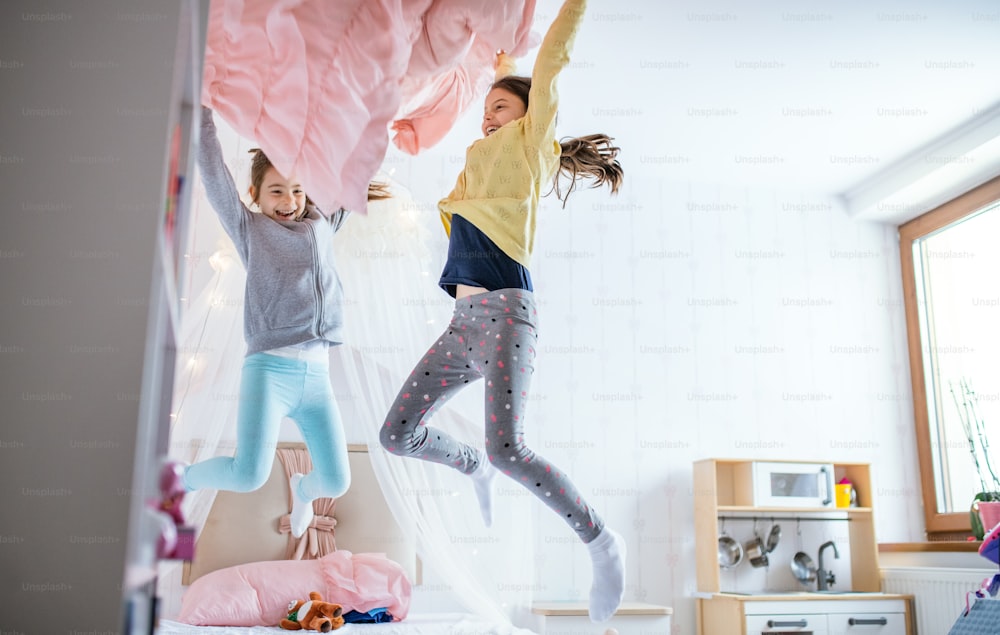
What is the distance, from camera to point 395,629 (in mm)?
3379

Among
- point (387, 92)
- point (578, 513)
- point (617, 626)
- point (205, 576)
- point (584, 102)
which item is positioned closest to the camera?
point (387, 92)

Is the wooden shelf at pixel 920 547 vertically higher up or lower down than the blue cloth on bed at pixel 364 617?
higher up

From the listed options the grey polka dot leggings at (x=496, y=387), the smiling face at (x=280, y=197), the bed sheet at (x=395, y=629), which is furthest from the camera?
the bed sheet at (x=395, y=629)

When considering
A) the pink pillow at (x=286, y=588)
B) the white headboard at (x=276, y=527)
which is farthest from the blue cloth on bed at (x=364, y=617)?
the white headboard at (x=276, y=527)

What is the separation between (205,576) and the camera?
12.6 feet

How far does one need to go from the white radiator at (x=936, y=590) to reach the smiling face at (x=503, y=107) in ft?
11.3

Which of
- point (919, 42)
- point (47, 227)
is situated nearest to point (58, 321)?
point (47, 227)

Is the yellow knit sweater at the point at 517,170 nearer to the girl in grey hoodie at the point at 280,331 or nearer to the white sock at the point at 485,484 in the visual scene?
the girl in grey hoodie at the point at 280,331

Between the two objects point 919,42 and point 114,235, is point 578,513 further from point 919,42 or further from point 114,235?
point 919,42

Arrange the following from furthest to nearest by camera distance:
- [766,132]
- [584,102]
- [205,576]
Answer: [766,132] → [584,102] → [205,576]

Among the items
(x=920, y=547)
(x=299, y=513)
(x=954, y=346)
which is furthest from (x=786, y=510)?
(x=299, y=513)

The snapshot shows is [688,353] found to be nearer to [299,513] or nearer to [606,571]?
[606,571]

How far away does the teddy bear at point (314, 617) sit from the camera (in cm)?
332

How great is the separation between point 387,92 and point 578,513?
117cm
